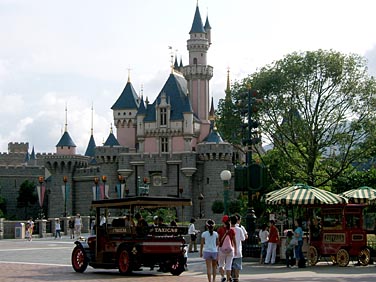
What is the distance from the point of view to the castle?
247 ft

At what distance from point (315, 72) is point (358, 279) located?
26.2 m

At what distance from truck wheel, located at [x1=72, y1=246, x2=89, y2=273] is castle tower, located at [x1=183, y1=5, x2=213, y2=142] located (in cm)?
5990

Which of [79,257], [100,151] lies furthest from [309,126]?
[100,151]

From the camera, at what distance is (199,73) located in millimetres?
81625

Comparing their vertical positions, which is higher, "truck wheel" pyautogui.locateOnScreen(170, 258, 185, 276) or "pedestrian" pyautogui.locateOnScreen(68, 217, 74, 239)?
"pedestrian" pyautogui.locateOnScreen(68, 217, 74, 239)

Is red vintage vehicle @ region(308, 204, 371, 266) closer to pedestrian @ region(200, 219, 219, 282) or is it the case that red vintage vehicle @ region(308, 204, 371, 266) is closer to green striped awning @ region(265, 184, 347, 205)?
green striped awning @ region(265, 184, 347, 205)

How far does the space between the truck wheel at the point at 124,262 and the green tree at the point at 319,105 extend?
79.9 feet

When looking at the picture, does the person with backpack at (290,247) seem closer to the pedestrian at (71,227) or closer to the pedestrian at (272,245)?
the pedestrian at (272,245)

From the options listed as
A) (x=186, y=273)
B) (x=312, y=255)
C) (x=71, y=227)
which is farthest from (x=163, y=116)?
(x=186, y=273)

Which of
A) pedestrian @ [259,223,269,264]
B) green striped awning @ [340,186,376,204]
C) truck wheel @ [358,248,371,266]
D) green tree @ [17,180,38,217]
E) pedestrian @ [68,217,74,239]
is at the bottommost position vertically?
truck wheel @ [358,248,371,266]

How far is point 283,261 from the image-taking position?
24.3 m

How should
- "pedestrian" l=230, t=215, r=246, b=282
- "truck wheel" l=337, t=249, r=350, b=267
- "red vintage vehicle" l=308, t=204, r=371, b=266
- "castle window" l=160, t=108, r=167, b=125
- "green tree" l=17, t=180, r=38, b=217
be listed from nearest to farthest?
"pedestrian" l=230, t=215, r=246, b=282 → "truck wheel" l=337, t=249, r=350, b=267 → "red vintage vehicle" l=308, t=204, r=371, b=266 → "castle window" l=160, t=108, r=167, b=125 → "green tree" l=17, t=180, r=38, b=217

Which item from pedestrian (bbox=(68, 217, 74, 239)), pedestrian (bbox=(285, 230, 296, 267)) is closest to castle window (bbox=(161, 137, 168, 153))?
pedestrian (bbox=(68, 217, 74, 239))

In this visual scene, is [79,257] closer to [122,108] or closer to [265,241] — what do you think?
[265,241]
